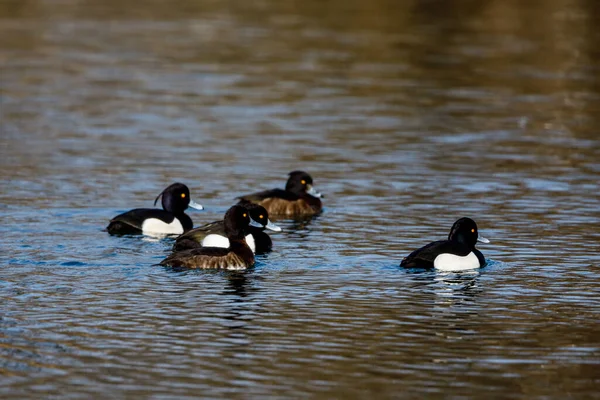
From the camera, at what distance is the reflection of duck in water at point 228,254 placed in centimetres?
1398

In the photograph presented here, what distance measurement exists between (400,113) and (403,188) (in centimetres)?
763

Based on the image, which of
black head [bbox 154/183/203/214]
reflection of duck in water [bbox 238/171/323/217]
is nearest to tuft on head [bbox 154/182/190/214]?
black head [bbox 154/183/203/214]

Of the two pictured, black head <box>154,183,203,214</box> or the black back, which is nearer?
the black back

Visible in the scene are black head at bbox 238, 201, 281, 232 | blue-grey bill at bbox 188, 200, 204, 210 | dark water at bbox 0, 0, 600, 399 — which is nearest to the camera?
dark water at bbox 0, 0, 600, 399

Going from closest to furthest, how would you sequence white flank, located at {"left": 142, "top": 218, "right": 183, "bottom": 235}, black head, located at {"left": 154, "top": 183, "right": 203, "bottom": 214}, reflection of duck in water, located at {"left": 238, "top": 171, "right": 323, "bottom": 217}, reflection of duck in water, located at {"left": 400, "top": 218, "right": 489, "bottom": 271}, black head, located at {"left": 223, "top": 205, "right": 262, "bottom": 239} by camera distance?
reflection of duck in water, located at {"left": 400, "top": 218, "right": 489, "bottom": 271} < black head, located at {"left": 223, "top": 205, "right": 262, "bottom": 239} < white flank, located at {"left": 142, "top": 218, "right": 183, "bottom": 235} < black head, located at {"left": 154, "top": 183, "right": 203, "bottom": 214} < reflection of duck in water, located at {"left": 238, "top": 171, "right": 323, "bottom": 217}

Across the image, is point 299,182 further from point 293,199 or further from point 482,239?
point 482,239

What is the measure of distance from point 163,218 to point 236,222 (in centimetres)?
177

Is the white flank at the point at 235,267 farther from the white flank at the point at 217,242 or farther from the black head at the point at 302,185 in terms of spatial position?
the black head at the point at 302,185

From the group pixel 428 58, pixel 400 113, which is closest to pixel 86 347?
pixel 400 113

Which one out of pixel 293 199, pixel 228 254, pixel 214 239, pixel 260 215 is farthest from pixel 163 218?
pixel 293 199

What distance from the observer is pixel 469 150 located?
22750 mm

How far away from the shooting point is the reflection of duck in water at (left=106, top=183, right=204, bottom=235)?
52.6 ft

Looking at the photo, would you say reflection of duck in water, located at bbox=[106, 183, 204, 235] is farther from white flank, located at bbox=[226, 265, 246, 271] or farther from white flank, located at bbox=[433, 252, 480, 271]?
white flank, located at bbox=[433, 252, 480, 271]

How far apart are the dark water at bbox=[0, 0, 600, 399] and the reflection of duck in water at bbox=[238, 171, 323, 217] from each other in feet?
1.42
